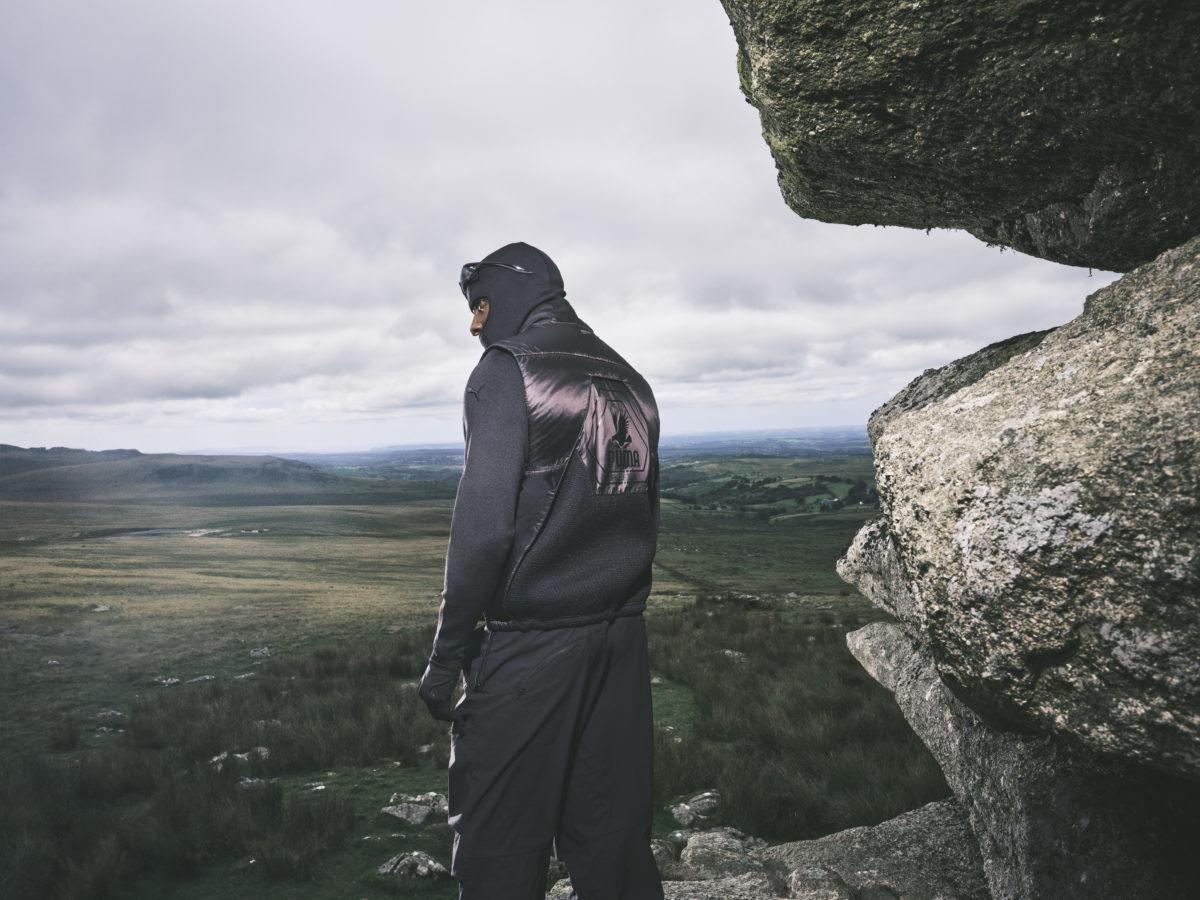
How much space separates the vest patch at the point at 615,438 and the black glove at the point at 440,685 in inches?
42.9

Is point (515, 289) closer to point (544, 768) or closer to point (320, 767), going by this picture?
point (544, 768)

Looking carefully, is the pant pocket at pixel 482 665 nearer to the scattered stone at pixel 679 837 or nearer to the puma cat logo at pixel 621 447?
the puma cat logo at pixel 621 447

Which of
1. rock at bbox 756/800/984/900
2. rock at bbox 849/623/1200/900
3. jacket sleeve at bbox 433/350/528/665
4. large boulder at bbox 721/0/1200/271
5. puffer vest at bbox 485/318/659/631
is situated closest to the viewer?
large boulder at bbox 721/0/1200/271

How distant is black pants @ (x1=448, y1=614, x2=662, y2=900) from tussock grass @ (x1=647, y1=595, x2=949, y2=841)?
388 centimetres

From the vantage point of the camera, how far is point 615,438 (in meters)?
3.18

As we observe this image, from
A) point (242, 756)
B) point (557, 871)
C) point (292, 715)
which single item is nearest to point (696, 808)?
point (557, 871)

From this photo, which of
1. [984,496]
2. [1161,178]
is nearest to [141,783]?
[984,496]

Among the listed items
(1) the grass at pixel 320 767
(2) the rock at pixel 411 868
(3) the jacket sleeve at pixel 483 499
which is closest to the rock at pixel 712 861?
(1) the grass at pixel 320 767

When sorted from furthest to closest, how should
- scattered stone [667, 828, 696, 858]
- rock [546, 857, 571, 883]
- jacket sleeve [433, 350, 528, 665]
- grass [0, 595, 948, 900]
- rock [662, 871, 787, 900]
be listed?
scattered stone [667, 828, 696, 858] < grass [0, 595, 948, 900] < rock [546, 857, 571, 883] < rock [662, 871, 787, 900] < jacket sleeve [433, 350, 528, 665]

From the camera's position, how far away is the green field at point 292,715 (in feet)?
18.6

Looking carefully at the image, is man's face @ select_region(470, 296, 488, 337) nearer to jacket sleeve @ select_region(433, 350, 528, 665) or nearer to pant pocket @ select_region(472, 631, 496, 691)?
jacket sleeve @ select_region(433, 350, 528, 665)

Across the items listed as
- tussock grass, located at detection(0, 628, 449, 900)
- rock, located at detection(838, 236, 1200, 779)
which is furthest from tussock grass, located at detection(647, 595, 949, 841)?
rock, located at detection(838, 236, 1200, 779)

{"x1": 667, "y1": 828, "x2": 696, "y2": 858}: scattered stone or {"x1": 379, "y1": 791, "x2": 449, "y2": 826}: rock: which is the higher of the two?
{"x1": 379, "y1": 791, "x2": 449, "y2": 826}: rock

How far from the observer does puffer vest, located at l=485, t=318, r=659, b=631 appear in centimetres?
296
